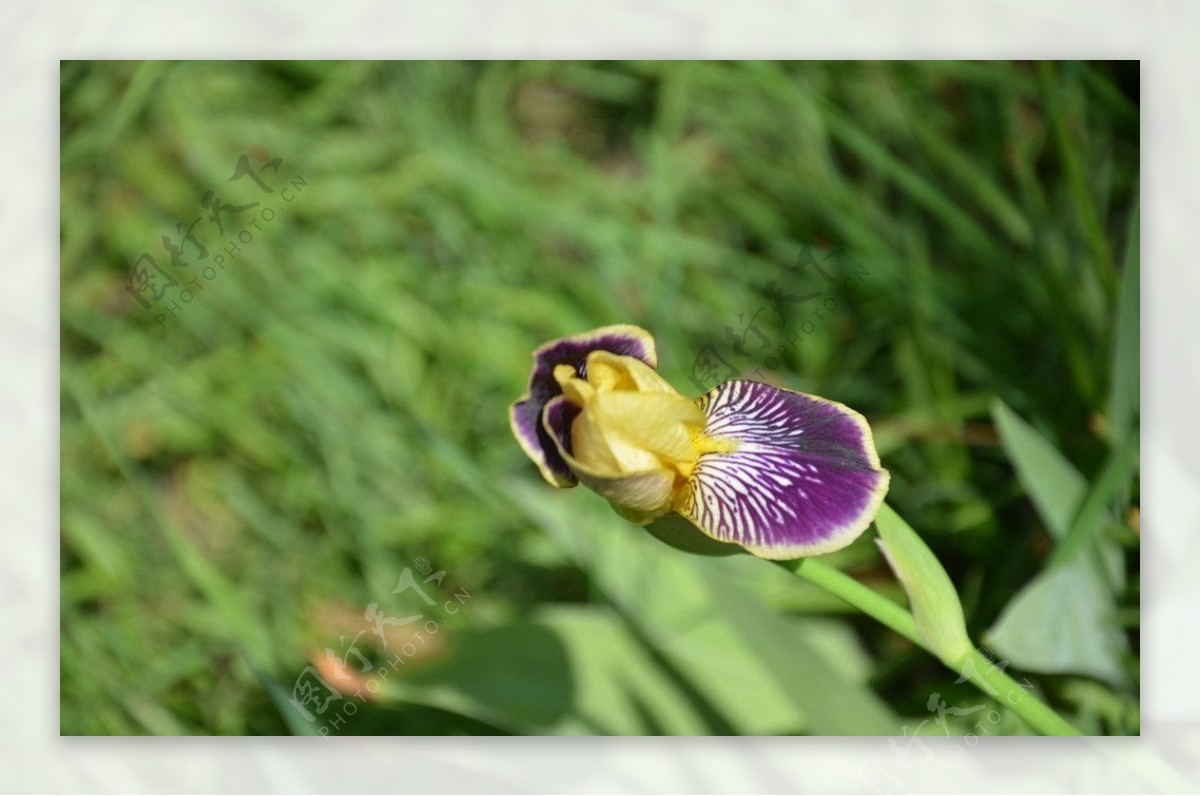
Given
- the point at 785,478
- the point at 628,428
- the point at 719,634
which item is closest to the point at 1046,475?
the point at 719,634

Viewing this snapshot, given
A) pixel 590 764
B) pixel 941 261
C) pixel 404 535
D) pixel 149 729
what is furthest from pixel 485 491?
pixel 941 261

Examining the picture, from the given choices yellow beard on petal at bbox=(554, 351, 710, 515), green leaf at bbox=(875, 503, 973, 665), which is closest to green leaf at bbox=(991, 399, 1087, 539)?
green leaf at bbox=(875, 503, 973, 665)

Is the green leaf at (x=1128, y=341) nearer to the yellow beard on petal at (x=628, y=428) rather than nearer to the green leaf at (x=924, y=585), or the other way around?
the green leaf at (x=924, y=585)

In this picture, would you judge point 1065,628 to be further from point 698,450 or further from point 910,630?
point 698,450

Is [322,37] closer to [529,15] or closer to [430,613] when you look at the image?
[529,15]

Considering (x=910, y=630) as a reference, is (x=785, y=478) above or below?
above
